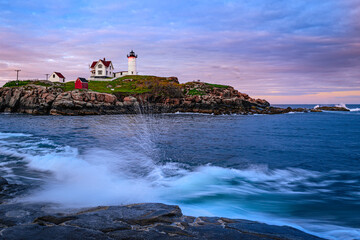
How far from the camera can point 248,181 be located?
38.0 ft

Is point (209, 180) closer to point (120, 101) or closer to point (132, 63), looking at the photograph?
point (120, 101)

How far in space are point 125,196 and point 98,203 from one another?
1168mm

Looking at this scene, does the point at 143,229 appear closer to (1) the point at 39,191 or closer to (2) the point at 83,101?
(1) the point at 39,191

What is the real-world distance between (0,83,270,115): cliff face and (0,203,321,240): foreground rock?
59.3 metres

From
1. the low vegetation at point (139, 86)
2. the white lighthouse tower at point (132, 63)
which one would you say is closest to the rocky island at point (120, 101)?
the low vegetation at point (139, 86)

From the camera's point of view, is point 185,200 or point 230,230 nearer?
point 230,230

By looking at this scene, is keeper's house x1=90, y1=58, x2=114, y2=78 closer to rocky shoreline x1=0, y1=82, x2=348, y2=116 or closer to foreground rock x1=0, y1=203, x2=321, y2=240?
rocky shoreline x1=0, y1=82, x2=348, y2=116

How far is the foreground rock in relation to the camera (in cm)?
445

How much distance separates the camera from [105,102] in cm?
6488

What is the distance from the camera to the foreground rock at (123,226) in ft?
14.6

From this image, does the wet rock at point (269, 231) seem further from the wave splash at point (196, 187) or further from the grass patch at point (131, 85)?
the grass patch at point (131, 85)

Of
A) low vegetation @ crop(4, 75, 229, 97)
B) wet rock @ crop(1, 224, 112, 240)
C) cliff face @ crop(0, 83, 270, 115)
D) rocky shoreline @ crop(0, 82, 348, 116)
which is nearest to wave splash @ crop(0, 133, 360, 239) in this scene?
wet rock @ crop(1, 224, 112, 240)

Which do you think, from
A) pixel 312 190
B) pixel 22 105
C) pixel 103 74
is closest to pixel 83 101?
pixel 22 105

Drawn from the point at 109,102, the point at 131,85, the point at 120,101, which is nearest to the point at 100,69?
the point at 131,85
